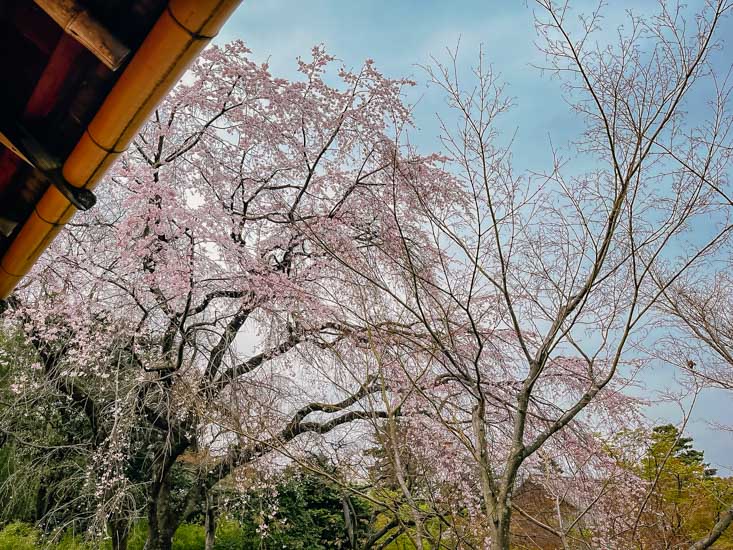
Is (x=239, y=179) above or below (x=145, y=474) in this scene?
above

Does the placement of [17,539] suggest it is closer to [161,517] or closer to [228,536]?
[161,517]

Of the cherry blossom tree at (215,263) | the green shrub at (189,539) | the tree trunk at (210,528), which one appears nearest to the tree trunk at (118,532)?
the cherry blossom tree at (215,263)

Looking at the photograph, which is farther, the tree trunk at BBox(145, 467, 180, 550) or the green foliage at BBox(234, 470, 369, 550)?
the green foliage at BBox(234, 470, 369, 550)

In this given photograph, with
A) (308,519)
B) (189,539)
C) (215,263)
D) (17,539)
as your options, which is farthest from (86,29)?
(189,539)

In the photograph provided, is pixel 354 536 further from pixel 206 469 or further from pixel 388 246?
pixel 388 246

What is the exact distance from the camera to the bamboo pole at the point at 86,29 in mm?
789

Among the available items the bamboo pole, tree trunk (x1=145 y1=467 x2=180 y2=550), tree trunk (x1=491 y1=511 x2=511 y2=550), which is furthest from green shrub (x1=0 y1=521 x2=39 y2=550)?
the bamboo pole

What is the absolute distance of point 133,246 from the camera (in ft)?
17.0

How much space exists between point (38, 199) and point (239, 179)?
4.78 m

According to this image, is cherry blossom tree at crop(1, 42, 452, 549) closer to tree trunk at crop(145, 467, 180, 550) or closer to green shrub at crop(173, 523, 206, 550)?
tree trunk at crop(145, 467, 180, 550)

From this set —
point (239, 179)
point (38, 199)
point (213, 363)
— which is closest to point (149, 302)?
point (213, 363)

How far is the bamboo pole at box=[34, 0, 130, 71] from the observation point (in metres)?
0.79

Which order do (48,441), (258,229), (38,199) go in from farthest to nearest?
(48,441), (258,229), (38,199)

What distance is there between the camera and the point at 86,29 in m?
0.81
